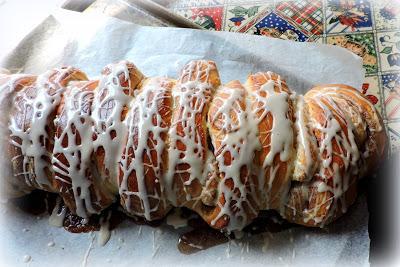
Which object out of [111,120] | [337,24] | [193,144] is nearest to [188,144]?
[193,144]

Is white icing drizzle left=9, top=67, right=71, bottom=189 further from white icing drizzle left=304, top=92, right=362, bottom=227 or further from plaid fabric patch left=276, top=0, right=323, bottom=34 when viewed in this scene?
plaid fabric patch left=276, top=0, right=323, bottom=34

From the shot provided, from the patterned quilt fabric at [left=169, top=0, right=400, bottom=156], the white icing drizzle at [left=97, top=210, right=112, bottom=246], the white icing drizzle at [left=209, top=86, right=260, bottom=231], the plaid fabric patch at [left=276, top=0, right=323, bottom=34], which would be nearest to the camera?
the white icing drizzle at [left=209, top=86, right=260, bottom=231]

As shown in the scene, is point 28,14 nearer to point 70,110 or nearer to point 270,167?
point 70,110

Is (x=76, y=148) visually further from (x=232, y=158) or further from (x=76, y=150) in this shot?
(x=232, y=158)

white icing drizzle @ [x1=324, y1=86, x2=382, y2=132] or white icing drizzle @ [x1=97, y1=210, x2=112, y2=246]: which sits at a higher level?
white icing drizzle @ [x1=324, y1=86, x2=382, y2=132]

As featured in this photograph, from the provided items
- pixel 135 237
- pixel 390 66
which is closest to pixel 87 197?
pixel 135 237

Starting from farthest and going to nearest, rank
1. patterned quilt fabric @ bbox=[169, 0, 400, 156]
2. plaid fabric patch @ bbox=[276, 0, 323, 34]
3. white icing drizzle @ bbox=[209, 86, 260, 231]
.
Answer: plaid fabric patch @ bbox=[276, 0, 323, 34], patterned quilt fabric @ bbox=[169, 0, 400, 156], white icing drizzle @ bbox=[209, 86, 260, 231]

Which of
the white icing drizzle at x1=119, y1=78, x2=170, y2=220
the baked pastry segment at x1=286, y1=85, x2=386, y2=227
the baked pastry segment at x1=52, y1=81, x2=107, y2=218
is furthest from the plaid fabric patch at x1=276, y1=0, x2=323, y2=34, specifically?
the baked pastry segment at x1=52, y1=81, x2=107, y2=218

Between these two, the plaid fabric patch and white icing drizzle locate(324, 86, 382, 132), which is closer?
white icing drizzle locate(324, 86, 382, 132)
